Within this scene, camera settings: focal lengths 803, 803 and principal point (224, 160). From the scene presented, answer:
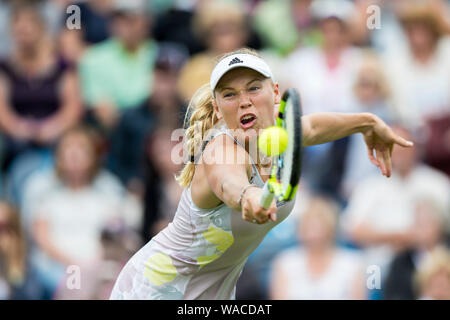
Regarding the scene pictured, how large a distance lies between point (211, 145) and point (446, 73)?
4783mm

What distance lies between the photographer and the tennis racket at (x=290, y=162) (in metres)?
3.67

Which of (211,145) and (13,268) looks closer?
(211,145)

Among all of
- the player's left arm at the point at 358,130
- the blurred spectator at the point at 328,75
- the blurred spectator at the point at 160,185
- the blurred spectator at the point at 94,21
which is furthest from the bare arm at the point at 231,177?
the blurred spectator at the point at 94,21

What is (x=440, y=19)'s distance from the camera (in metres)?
8.57

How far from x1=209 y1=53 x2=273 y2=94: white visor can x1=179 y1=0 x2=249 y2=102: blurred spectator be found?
4.11m

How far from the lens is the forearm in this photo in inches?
204

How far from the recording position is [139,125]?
27.7 feet

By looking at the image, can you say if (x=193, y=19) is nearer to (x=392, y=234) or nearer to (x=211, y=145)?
(x=392, y=234)

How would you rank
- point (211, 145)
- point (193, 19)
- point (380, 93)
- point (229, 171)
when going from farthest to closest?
1. point (193, 19)
2. point (380, 93)
3. point (211, 145)
4. point (229, 171)

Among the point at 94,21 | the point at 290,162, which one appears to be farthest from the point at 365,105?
the point at 290,162

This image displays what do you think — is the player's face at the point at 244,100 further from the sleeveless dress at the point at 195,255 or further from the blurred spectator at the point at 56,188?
the blurred spectator at the point at 56,188

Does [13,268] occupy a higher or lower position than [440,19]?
lower

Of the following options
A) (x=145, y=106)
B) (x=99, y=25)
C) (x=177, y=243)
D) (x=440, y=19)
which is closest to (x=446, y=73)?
(x=440, y=19)

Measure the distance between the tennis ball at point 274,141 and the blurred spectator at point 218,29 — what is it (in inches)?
194
